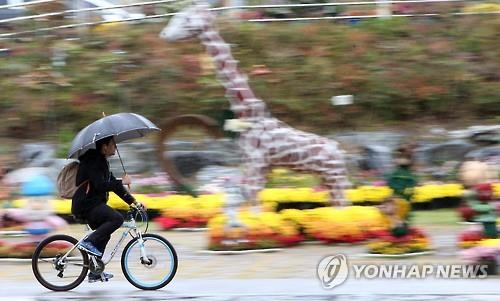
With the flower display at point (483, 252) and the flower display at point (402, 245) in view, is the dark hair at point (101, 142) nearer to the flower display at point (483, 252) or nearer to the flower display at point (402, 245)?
the flower display at point (402, 245)

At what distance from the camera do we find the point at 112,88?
16.0 metres

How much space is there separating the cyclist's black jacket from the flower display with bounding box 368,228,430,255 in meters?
3.07

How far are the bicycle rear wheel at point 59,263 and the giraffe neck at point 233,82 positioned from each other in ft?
11.0

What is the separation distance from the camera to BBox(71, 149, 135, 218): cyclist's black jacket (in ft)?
27.4

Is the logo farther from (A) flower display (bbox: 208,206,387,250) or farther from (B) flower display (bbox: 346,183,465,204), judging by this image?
(B) flower display (bbox: 346,183,465,204)

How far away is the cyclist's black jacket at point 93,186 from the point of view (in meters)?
8.34

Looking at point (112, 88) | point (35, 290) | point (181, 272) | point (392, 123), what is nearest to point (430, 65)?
point (392, 123)

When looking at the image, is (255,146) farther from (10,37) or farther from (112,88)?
(10,37)

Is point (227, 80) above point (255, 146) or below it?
above

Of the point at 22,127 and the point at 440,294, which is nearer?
the point at 440,294

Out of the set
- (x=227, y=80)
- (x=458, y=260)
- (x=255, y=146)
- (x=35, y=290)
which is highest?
(x=227, y=80)

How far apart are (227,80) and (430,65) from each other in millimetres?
6254

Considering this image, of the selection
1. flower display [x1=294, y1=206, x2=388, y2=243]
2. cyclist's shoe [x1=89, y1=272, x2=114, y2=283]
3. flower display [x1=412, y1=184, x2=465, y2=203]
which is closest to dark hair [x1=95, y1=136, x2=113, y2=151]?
cyclist's shoe [x1=89, y1=272, x2=114, y2=283]

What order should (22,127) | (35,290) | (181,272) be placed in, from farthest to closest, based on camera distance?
(22,127) < (181,272) < (35,290)
